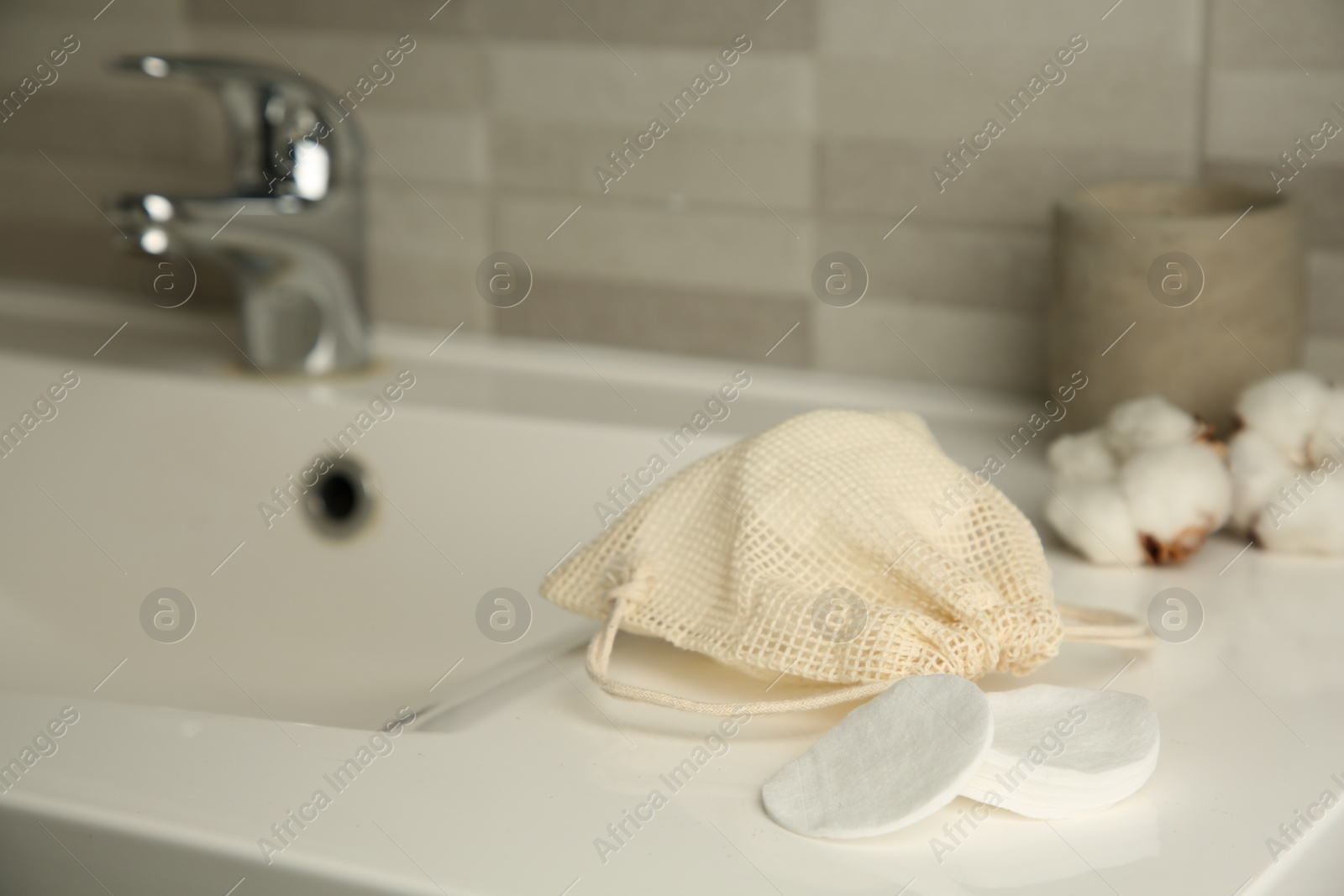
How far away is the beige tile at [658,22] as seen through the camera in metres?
0.84

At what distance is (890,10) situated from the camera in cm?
81

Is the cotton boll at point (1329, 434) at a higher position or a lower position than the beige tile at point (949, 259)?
lower

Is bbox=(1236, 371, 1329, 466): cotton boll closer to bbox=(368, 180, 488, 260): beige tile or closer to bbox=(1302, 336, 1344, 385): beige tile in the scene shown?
bbox=(1302, 336, 1344, 385): beige tile

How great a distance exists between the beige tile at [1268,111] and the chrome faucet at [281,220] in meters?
0.55

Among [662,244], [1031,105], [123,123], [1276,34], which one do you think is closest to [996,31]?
[1031,105]

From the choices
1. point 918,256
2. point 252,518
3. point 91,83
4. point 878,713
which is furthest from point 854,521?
point 91,83

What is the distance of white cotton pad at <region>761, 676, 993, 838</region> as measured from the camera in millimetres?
404

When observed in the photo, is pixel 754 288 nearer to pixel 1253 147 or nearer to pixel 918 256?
pixel 918 256

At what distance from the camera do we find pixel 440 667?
794mm

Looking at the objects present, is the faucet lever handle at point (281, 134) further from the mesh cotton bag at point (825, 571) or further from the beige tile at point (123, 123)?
the mesh cotton bag at point (825, 571)

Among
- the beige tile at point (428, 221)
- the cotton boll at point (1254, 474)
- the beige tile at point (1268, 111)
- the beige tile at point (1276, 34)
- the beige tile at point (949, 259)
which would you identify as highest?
the beige tile at point (428, 221)

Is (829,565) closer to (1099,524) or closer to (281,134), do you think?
(1099,524)

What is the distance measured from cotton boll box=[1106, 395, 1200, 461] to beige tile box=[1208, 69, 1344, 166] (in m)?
0.17

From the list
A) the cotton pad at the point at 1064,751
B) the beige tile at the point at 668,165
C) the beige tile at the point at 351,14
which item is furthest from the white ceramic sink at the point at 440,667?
the beige tile at the point at 351,14
